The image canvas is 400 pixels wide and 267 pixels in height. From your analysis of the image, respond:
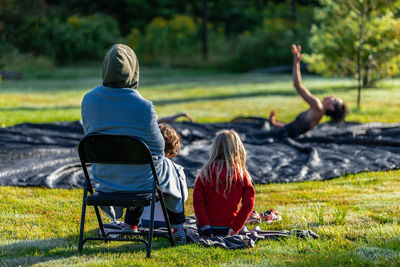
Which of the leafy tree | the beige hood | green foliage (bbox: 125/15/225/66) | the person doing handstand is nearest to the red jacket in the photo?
the beige hood

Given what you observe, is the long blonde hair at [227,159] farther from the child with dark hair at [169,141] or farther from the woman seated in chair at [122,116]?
the child with dark hair at [169,141]

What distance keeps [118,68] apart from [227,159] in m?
1.08

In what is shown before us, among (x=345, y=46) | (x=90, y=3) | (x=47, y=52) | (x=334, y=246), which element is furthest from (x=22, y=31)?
(x=334, y=246)

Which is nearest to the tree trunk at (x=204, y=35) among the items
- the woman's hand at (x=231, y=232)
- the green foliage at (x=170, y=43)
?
the green foliage at (x=170, y=43)

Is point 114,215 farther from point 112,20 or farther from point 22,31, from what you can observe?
point 112,20

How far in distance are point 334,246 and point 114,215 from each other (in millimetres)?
1749

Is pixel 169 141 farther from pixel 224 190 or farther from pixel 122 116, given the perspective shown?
pixel 122 116

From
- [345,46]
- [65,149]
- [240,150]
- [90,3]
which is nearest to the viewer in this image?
[240,150]

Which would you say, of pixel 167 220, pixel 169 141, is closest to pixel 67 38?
pixel 169 141

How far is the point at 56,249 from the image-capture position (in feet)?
13.8

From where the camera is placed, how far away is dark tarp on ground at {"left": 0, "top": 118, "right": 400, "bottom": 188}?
6938 mm

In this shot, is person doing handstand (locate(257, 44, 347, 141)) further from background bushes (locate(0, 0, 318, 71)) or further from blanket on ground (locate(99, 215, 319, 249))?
background bushes (locate(0, 0, 318, 71))

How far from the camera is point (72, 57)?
30609 millimetres

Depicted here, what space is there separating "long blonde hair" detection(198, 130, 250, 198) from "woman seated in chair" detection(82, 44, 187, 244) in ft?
1.39
